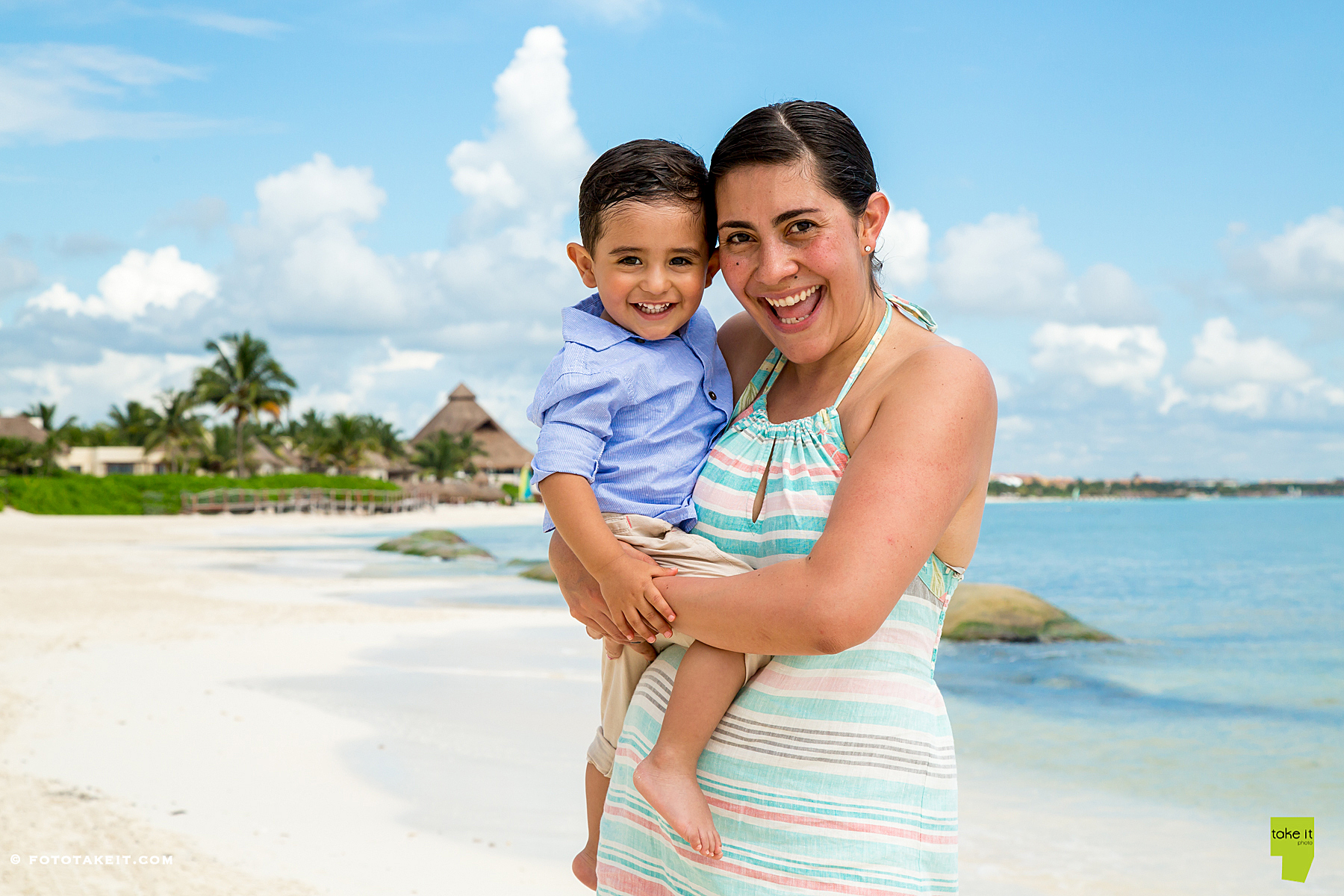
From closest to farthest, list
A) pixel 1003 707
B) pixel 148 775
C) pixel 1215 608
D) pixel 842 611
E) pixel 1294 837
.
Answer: pixel 842 611 < pixel 148 775 < pixel 1294 837 < pixel 1003 707 < pixel 1215 608

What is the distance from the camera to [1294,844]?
668 cm

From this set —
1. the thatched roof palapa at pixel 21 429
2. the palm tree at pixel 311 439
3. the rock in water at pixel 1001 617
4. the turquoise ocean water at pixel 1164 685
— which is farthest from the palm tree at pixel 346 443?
the rock in water at pixel 1001 617

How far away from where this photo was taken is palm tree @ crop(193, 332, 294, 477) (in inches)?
1766

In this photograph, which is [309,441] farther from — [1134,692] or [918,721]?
[918,721]

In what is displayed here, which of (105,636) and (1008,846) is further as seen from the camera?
(105,636)

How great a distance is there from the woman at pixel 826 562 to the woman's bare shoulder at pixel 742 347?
24 cm

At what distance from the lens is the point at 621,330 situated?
2.04 metres

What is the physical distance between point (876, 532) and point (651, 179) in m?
0.85

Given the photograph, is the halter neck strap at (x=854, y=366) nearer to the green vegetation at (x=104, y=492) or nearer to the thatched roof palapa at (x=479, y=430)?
→ the green vegetation at (x=104, y=492)

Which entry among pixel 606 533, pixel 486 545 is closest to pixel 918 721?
pixel 606 533

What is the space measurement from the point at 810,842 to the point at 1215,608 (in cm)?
2303

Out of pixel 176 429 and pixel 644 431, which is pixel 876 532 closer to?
pixel 644 431

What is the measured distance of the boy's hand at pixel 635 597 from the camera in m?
1.73

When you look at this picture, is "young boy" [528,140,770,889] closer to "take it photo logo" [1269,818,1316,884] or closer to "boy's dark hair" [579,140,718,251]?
"boy's dark hair" [579,140,718,251]
